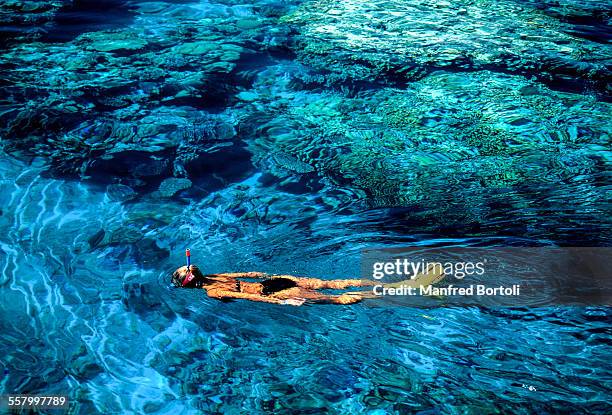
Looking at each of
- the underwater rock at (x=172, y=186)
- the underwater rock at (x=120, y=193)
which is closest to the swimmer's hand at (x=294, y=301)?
the underwater rock at (x=172, y=186)

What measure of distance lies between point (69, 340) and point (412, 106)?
134 inches

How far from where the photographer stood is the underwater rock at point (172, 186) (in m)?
4.51

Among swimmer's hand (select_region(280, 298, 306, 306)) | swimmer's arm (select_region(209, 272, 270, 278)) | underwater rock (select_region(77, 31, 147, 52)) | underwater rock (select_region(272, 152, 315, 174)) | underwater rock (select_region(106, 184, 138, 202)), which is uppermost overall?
underwater rock (select_region(77, 31, 147, 52))

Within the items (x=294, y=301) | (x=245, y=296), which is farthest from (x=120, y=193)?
(x=294, y=301)

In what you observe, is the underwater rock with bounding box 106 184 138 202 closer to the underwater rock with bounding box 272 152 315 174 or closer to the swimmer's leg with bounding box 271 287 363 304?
the underwater rock with bounding box 272 152 315 174

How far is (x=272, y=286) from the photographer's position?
3551 millimetres

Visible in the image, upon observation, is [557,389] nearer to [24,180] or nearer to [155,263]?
[155,263]

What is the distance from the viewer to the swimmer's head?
3504 mm

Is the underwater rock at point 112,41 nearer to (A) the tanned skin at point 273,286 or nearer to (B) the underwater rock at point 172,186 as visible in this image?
(B) the underwater rock at point 172,186

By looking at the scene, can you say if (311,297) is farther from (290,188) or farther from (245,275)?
(290,188)

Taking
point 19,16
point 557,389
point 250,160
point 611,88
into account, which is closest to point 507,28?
point 611,88

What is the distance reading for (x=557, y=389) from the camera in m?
2.94

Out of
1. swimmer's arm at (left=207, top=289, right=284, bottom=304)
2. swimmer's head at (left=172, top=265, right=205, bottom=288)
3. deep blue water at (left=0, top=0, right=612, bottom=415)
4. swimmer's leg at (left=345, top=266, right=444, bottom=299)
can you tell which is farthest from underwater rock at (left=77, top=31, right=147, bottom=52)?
swimmer's leg at (left=345, top=266, right=444, bottom=299)

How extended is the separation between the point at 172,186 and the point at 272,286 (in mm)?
1419
